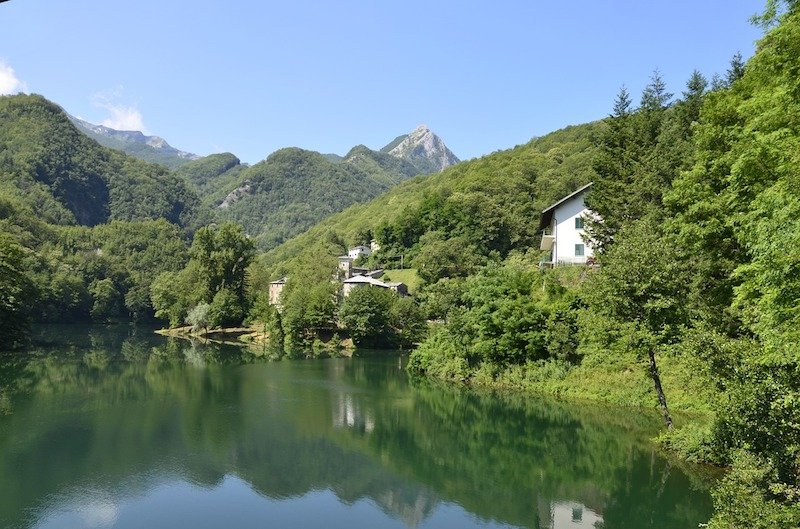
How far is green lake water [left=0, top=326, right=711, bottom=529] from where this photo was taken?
18.7m

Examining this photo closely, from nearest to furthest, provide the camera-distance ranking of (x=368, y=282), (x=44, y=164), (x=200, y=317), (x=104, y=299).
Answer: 1. (x=200, y=317)
2. (x=368, y=282)
3. (x=104, y=299)
4. (x=44, y=164)

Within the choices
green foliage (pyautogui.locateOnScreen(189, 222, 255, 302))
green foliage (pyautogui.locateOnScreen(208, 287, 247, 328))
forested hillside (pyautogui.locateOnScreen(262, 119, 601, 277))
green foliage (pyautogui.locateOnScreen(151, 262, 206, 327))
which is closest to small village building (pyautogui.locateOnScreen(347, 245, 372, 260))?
forested hillside (pyautogui.locateOnScreen(262, 119, 601, 277))

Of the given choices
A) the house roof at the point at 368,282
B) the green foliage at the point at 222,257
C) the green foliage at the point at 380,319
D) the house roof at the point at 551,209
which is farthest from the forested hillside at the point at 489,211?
the green foliage at the point at 380,319

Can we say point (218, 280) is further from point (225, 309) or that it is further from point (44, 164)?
point (44, 164)

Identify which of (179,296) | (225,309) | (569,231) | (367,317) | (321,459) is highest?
(569,231)

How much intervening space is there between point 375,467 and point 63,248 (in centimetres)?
10713

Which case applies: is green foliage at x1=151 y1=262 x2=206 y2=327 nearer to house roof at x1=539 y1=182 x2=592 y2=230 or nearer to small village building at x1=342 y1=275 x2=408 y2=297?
small village building at x1=342 y1=275 x2=408 y2=297

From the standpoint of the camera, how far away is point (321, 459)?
24.8m

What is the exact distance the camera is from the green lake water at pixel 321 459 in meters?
18.7

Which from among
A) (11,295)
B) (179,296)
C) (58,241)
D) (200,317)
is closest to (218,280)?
(200,317)

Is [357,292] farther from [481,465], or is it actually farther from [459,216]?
[481,465]

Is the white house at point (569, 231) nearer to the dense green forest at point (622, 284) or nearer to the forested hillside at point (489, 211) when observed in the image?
the dense green forest at point (622, 284)

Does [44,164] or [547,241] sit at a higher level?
[44,164]

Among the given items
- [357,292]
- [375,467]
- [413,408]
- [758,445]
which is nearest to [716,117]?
[758,445]
